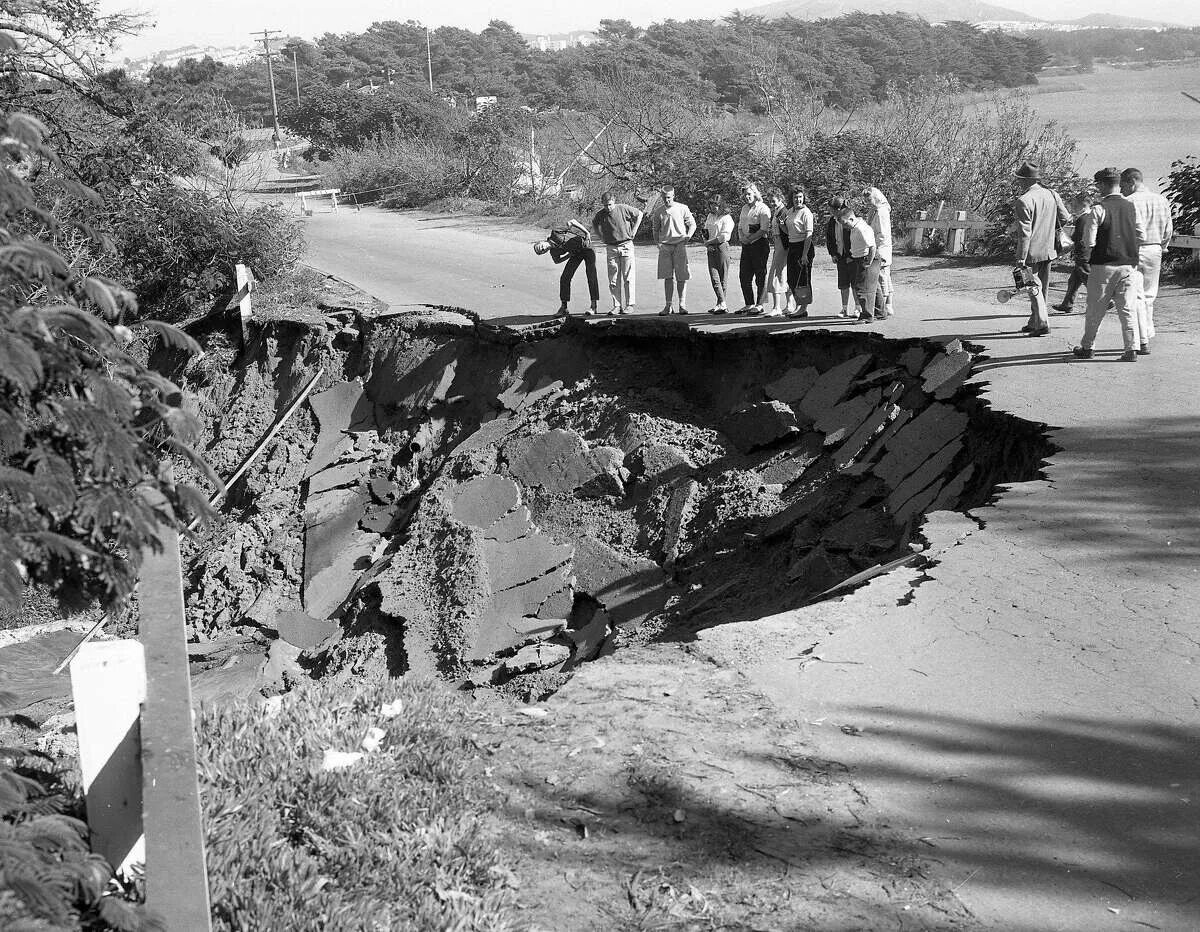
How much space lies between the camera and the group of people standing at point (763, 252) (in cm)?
1244

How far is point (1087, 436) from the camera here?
27.8ft

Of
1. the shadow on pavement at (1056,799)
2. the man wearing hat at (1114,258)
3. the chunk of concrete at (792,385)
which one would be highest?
the man wearing hat at (1114,258)

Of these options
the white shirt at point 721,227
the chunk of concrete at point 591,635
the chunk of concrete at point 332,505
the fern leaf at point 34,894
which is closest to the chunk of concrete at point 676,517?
the chunk of concrete at point 591,635

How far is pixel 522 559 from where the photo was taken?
37.4 ft

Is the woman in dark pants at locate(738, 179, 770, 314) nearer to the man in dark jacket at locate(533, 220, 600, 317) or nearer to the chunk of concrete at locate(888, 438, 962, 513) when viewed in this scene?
the man in dark jacket at locate(533, 220, 600, 317)

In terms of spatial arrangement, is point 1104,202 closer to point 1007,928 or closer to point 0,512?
point 1007,928

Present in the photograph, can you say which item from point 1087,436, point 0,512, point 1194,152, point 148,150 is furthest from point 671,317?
point 1194,152

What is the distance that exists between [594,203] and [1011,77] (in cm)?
6824

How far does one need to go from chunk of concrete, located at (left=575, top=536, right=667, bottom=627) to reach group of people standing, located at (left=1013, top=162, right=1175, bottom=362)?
4.44 m

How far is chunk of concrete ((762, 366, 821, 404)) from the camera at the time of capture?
11664 mm

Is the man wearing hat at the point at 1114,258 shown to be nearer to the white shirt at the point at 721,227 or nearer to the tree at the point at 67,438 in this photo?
the white shirt at the point at 721,227

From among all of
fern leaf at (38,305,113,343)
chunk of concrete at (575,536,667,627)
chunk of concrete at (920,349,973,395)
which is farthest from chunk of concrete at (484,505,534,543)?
fern leaf at (38,305,113,343)

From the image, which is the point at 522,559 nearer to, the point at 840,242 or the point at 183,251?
the point at 840,242

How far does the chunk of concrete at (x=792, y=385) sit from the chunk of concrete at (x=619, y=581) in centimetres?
227
